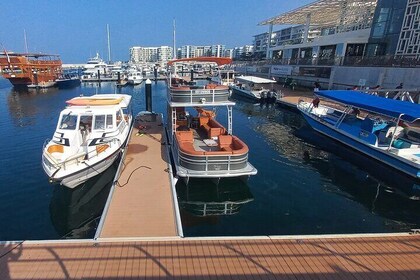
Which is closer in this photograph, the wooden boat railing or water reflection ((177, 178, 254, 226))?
water reflection ((177, 178, 254, 226))

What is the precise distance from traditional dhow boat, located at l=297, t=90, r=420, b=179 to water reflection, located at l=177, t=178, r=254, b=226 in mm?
9655

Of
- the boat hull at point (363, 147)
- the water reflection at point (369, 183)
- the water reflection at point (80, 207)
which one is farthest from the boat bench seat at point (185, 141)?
the boat hull at point (363, 147)

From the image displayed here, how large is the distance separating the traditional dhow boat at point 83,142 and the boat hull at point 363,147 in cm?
1607

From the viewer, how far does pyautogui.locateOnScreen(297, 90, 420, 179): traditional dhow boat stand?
15500 millimetres

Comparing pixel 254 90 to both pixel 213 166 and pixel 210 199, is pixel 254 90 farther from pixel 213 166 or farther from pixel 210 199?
pixel 210 199

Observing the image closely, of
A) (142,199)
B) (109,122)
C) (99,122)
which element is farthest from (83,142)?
(142,199)

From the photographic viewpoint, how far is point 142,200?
396 inches

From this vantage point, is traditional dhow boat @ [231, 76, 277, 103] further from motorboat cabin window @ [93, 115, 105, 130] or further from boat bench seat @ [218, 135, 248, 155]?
motorboat cabin window @ [93, 115, 105, 130]

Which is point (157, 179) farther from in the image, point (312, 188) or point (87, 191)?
point (312, 188)

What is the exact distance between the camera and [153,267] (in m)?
6.24

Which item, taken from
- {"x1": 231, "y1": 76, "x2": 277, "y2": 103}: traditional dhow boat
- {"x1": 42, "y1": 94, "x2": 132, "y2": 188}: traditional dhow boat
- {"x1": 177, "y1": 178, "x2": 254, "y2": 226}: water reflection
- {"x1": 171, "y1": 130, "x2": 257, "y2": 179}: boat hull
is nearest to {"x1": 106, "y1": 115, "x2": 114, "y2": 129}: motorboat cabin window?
{"x1": 42, "y1": 94, "x2": 132, "y2": 188}: traditional dhow boat

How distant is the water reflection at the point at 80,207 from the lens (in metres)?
10.1

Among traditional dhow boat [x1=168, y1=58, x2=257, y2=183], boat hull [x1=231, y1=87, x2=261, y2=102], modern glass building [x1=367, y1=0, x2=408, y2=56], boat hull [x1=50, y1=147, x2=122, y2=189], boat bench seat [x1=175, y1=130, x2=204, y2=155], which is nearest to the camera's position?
boat hull [x1=50, y1=147, x2=122, y2=189]

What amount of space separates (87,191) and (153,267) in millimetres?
8006
